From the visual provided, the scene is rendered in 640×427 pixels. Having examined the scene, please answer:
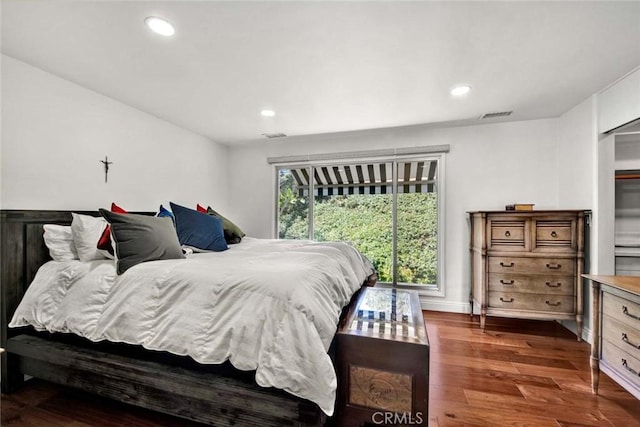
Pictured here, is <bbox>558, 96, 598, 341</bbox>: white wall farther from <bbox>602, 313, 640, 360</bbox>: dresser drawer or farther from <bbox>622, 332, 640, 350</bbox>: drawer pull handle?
<bbox>622, 332, 640, 350</bbox>: drawer pull handle

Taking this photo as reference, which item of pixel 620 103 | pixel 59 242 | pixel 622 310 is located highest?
pixel 620 103

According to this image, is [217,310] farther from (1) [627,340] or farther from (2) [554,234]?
(2) [554,234]

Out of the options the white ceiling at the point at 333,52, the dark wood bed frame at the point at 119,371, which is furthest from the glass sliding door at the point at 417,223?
the dark wood bed frame at the point at 119,371

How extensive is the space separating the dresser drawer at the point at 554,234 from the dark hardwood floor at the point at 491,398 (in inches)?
36.0

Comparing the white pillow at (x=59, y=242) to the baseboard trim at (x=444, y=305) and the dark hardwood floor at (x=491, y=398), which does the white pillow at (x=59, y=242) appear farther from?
the baseboard trim at (x=444, y=305)

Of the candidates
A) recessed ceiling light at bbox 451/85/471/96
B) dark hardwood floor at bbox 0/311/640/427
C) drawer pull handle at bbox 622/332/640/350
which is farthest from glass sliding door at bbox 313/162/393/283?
drawer pull handle at bbox 622/332/640/350

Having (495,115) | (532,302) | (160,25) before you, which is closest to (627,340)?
(532,302)

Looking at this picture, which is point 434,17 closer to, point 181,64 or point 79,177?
point 181,64

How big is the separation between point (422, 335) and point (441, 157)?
2.67 meters

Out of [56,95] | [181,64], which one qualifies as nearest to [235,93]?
[181,64]

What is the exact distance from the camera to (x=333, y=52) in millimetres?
1856

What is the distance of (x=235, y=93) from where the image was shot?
249 centimetres

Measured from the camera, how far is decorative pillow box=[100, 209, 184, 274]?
1687mm

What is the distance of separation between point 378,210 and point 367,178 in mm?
477
